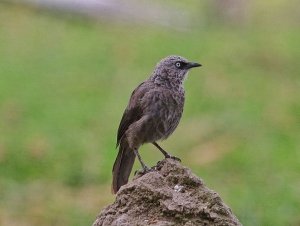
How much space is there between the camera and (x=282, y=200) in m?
11.4

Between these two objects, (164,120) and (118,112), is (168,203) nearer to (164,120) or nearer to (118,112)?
(164,120)

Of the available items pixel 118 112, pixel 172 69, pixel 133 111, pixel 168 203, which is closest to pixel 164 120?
pixel 133 111

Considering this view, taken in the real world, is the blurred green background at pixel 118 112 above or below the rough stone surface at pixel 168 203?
above

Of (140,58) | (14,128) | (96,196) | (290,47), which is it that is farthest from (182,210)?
(290,47)

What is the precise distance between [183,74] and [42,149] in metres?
7.27

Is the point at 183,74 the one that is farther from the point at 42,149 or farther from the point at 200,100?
the point at 200,100

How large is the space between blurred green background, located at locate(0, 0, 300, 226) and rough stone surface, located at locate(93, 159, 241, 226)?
361 centimetres

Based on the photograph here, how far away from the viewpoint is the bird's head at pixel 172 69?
7496 mm

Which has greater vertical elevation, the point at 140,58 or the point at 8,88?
the point at 140,58

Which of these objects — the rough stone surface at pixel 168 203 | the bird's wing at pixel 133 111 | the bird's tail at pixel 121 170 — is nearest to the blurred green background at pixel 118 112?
the bird's tail at pixel 121 170

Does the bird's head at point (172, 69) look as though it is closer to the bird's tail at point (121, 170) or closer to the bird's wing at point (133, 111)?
the bird's wing at point (133, 111)

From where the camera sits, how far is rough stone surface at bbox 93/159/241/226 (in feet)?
18.9

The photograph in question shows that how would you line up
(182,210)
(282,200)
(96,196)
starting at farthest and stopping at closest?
(96,196) < (282,200) < (182,210)

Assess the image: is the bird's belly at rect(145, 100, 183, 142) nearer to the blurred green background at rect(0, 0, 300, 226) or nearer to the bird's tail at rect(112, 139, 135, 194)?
the bird's tail at rect(112, 139, 135, 194)
